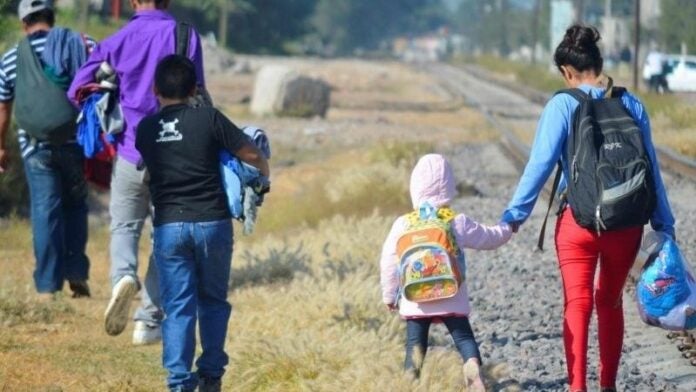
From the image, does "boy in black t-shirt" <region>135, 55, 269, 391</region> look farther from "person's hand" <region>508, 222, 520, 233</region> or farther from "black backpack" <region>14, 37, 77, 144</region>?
"black backpack" <region>14, 37, 77, 144</region>

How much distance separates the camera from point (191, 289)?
6973 millimetres

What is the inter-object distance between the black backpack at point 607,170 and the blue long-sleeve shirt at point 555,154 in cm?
5

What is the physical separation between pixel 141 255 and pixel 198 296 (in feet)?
20.8

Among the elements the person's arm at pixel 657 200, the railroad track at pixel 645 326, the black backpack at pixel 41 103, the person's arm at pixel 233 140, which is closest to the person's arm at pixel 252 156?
the person's arm at pixel 233 140

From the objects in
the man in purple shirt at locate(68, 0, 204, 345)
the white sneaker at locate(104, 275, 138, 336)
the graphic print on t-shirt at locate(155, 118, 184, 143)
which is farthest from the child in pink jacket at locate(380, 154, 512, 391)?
the white sneaker at locate(104, 275, 138, 336)

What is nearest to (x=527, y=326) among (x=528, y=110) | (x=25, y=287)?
(x=25, y=287)

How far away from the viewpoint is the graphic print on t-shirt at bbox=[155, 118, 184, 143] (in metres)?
6.86

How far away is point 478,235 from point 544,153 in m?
0.43

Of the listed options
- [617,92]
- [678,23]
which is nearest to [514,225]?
[617,92]

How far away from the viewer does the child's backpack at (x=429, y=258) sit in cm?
654

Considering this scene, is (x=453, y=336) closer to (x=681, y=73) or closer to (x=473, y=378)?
(x=473, y=378)

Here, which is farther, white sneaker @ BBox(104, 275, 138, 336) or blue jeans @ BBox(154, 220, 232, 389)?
white sneaker @ BBox(104, 275, 138, 336)

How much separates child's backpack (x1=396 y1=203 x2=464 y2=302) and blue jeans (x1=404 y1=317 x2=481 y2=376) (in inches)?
8.0

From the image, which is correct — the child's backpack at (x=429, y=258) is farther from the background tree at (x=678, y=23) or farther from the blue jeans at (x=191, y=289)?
the background tree at (x=678, y=23)
